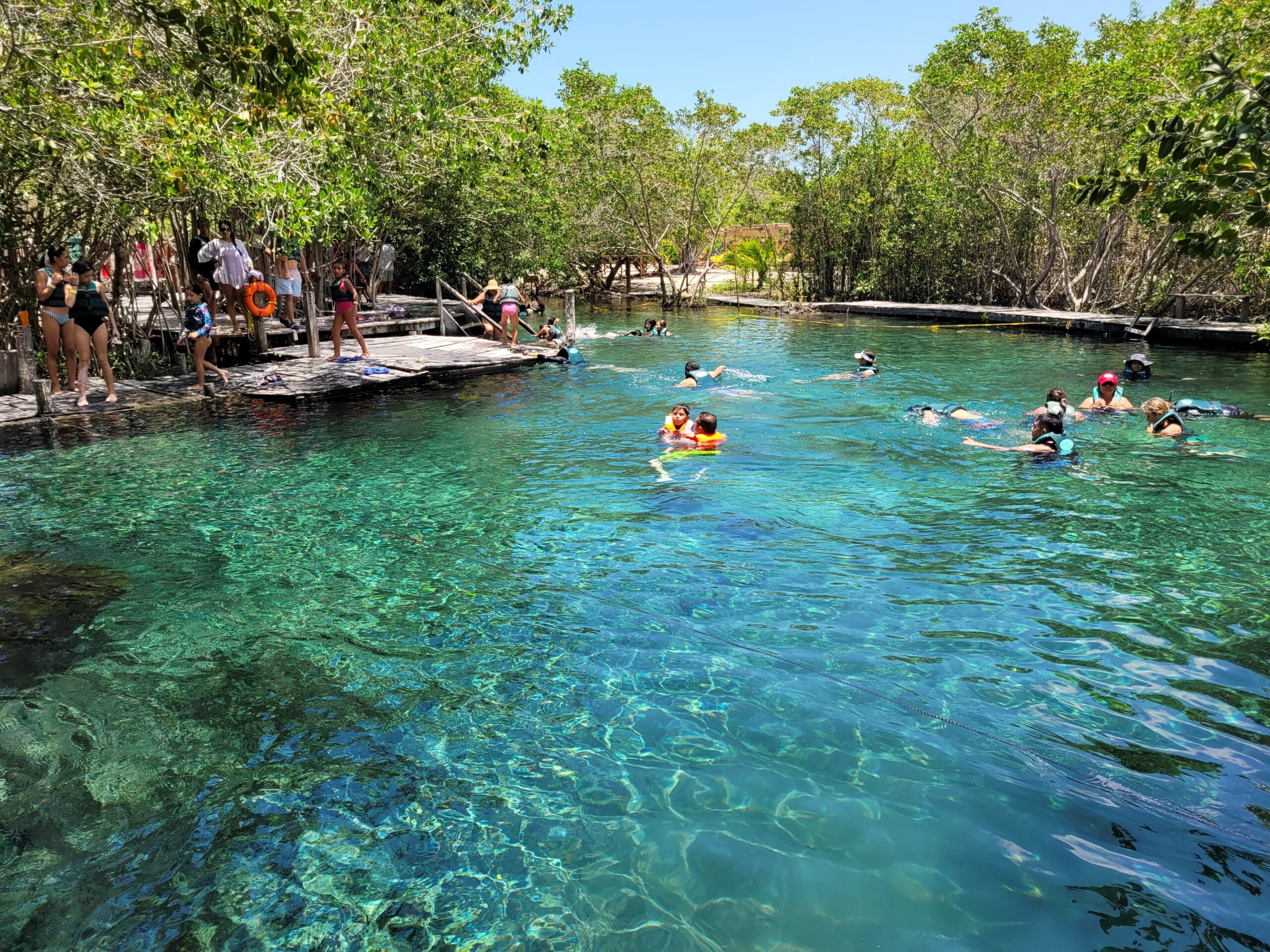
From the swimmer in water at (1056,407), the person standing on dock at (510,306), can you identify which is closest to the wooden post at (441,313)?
the person standing on dock at (510,306)

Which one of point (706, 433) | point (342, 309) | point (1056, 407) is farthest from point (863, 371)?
point (342, 309)

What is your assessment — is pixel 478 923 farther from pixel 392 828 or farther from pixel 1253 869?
pixel 1253 869

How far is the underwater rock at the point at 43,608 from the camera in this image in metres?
5.63

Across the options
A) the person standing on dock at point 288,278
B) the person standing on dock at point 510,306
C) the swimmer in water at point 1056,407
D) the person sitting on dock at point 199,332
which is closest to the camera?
the swimmer in water at point 1056,407

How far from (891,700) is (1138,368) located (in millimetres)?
15499

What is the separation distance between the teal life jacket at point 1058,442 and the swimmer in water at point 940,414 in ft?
8.16

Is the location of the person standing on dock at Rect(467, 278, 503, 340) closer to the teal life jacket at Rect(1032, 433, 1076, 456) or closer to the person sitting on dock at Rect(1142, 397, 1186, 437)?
the teal life jacket at Rect(1032, 433, 1076, 456)

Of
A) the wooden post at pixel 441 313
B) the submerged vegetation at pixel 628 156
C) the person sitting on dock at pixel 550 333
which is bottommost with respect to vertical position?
the person sitting on dock at pixel 550 333

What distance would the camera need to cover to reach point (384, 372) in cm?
1652

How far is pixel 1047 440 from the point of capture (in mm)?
10945

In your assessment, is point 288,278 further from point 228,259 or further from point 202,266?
point 228,259

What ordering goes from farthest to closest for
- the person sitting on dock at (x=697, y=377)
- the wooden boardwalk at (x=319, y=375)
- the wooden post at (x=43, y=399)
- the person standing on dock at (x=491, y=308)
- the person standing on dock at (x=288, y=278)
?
the person standing on dock at (x=491, y=308), the person standing on dock at (x=288, y=278), the person sitting on dock at (x=697, y=377), the wooden boardwalk at (x=319, y=375), the wooden post at (x=43, y=399)

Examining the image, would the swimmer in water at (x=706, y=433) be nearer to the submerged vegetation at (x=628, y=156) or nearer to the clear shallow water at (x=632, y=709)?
the clear shallow water at (x=632, y=709)

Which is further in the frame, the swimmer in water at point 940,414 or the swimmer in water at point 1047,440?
the swimmer in water at point 940,414
